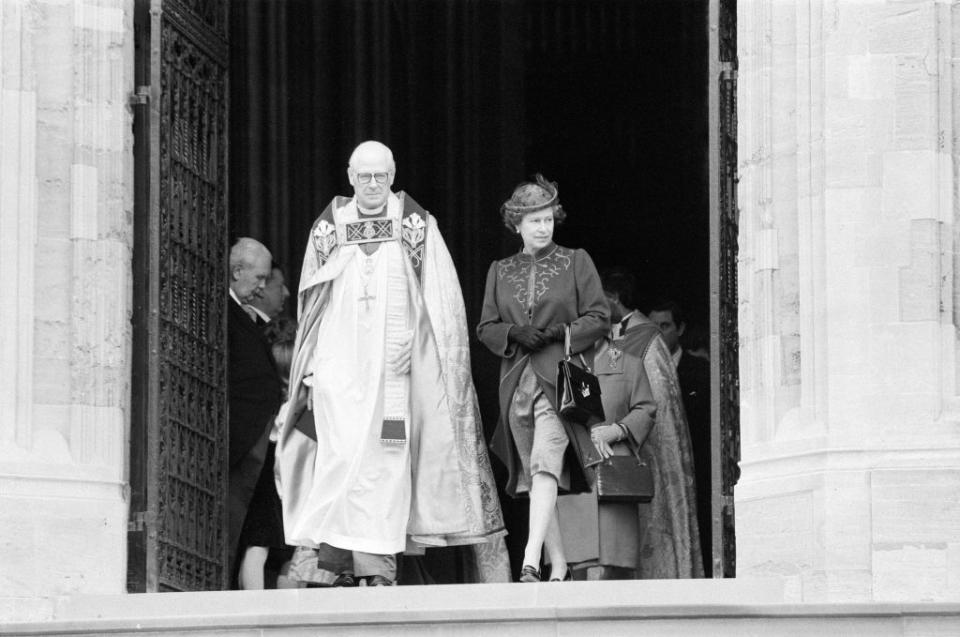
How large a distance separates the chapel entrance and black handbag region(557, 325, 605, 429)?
133 inches

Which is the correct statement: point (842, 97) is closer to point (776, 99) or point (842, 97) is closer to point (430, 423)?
point (776, 99)

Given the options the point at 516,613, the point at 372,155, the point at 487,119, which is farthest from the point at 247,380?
the point at 516,613

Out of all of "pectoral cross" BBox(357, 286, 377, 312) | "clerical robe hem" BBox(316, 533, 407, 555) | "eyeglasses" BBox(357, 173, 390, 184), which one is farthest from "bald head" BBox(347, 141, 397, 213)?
"clerical robe hem" BBox(316, 533, 407, 555)

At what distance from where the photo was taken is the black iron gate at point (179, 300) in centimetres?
1526

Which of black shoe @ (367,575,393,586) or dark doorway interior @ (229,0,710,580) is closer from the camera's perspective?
black shoe @ (367,575,393,586)

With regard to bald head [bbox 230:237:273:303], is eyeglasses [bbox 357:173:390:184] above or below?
above

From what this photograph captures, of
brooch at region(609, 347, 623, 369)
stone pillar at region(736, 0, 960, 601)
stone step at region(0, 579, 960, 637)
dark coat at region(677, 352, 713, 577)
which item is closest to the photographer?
stone step at region(0, 579, 960, 637)

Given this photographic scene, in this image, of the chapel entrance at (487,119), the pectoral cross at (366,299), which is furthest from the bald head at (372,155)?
the chapel entrance at (487,119)

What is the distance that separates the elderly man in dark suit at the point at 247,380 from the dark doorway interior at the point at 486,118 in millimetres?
2045

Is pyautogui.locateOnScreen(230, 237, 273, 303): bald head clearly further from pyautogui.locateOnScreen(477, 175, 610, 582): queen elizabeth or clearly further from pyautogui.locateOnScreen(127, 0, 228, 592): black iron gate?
pyautogui.locateOnScreen(477, 175, 610, 582): queen elizabeth

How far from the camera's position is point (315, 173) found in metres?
18.9

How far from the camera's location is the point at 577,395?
14.7 metres

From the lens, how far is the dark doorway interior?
61.8ft

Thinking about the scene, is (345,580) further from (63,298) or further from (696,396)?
(696,396)
